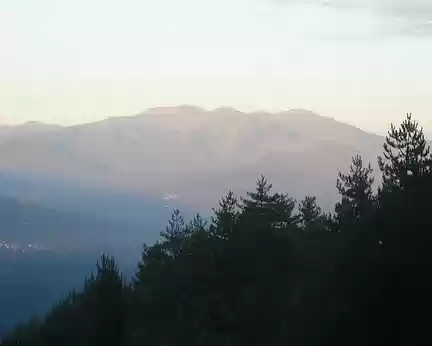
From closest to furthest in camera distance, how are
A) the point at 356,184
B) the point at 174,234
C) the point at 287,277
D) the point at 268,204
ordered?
the point at 287,277 → the point at 356,184 → the point at 268,204 → the point at 174,234

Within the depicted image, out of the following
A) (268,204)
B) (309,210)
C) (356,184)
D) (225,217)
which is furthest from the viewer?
(309,210)

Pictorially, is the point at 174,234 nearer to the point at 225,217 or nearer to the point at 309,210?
the point at 309,210

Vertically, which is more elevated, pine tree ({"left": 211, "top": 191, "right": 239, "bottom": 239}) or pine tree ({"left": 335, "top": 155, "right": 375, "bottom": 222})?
pine tree ({"left": 335, "top": 155, "right": 375, "bottom": 222})

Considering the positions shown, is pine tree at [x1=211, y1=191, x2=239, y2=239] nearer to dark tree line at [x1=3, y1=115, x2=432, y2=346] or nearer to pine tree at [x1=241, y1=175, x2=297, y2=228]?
dark tree line at [x1=3, y1=115, x2=432, y2=346]

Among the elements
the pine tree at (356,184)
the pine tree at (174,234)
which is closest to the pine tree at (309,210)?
the pine tree at (356,184)

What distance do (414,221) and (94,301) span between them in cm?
1588

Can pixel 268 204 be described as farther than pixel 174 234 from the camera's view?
No

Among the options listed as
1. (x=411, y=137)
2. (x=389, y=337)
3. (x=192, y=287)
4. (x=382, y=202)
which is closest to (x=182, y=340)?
(x=192, y=287)

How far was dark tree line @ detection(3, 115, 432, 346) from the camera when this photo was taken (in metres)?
16.0

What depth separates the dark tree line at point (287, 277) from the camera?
15977 millimetres

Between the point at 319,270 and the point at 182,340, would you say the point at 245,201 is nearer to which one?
the point at 182,340

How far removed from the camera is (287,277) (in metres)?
26.8

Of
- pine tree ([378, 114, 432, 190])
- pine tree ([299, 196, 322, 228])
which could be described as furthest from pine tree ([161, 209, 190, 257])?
pine tree ([378, 114, 432, 190])

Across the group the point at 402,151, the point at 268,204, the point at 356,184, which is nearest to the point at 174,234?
the point at 268,204
